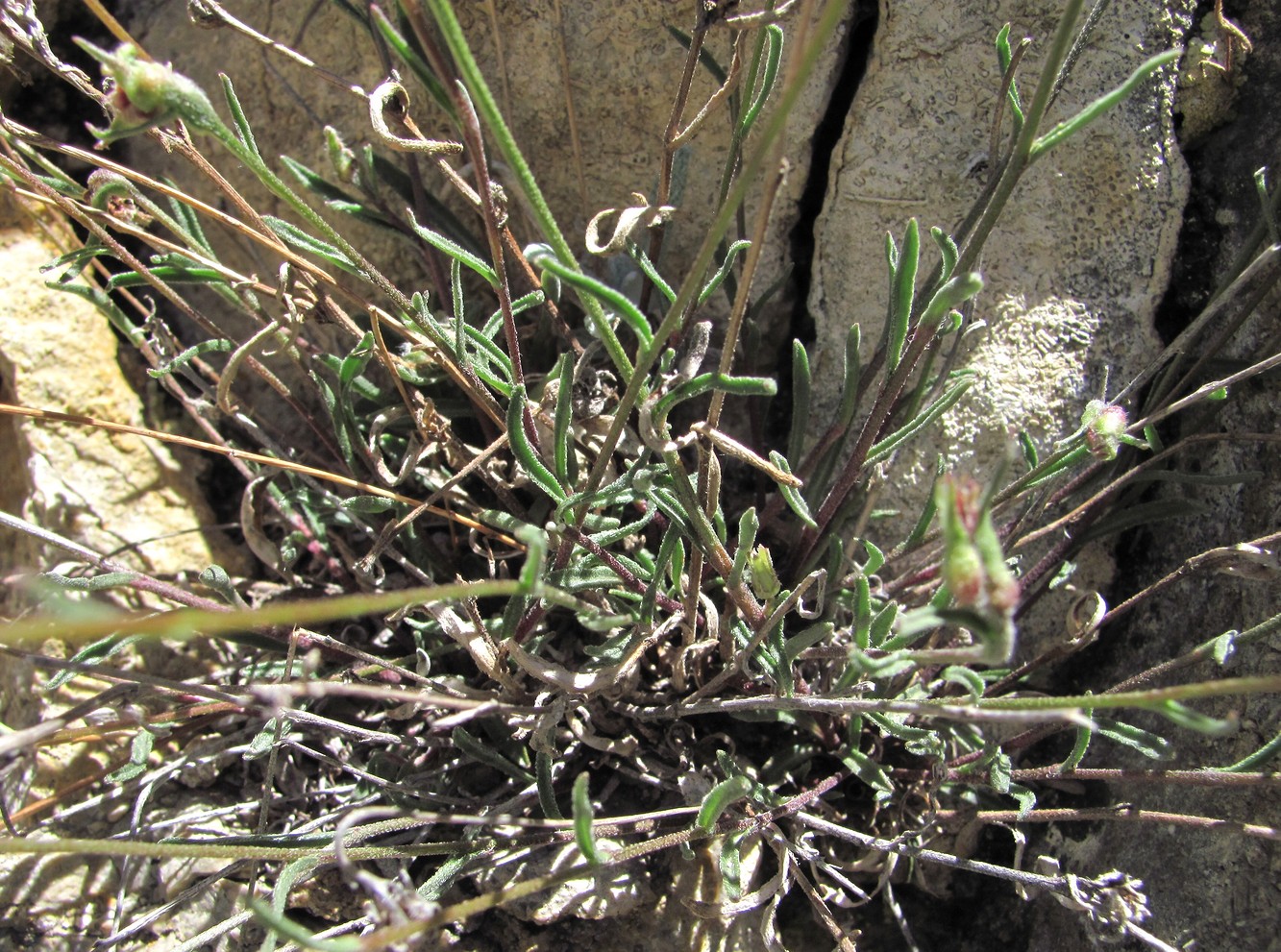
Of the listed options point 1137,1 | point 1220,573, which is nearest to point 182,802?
Answer: point 1220,573

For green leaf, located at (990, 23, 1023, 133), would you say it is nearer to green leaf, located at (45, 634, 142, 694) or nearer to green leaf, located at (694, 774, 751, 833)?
green leaf, located at (694, 774, 751, 833)

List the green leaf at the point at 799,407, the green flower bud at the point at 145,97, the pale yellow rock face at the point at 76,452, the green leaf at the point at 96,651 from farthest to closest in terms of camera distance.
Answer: the pale yellow rock face at the point at 76,452 → the green leaf at the point at 799,407 → the green leaf at the point at 96,651 → the green flower bud at the point at 145,97

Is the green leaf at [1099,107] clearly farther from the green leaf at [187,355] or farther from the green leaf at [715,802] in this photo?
the green leaf at [187,355]

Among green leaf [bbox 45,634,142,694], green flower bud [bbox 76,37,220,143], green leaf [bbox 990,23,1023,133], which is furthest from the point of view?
green leaf [bbox 45,634,142,694]

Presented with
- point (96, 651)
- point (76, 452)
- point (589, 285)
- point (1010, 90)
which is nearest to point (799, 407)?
point (1010, 90)

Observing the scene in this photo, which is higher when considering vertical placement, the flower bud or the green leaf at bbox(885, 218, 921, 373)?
the green leaf at bbox(885, 218, 921, 373)

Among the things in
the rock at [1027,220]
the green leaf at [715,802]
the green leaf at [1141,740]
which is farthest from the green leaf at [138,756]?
the green leaf at [1141,740]

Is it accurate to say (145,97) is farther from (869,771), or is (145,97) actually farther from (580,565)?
(869,771)

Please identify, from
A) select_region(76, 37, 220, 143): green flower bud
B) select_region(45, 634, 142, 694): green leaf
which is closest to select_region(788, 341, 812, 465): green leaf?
select_region(76, 37, 220, 143): green flower bud

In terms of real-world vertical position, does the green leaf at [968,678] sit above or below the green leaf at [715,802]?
above
